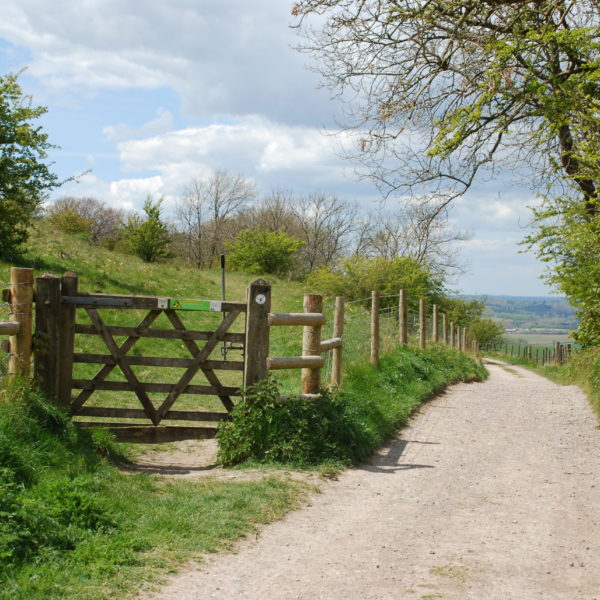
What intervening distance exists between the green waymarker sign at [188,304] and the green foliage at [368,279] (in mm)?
24116

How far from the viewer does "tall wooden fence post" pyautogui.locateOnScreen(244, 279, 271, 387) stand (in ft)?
27.1

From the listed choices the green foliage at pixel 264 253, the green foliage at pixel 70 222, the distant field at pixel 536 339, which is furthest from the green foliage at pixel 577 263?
the distant field at pixel 536 339

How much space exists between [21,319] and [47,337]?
55cm

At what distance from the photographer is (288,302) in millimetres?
27875

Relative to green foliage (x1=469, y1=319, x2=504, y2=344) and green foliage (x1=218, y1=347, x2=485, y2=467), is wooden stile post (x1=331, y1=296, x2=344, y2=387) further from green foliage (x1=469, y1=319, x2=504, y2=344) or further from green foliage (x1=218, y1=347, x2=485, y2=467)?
green foliage (x1=469, y1=319, x2=504, y2=344)

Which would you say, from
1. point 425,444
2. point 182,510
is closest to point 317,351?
point 425,444

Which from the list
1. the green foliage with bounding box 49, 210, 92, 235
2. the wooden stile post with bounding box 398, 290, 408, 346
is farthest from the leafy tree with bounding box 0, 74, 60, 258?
the green foliage with bounding box 49, 210, 92, 235

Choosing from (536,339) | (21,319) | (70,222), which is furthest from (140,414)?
(536,339)

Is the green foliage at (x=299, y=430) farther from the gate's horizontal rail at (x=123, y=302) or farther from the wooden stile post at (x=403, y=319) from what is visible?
the wooden stile post at (x=403, y=319)

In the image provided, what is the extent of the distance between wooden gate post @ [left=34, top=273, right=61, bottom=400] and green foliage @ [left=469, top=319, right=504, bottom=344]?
7474 cm

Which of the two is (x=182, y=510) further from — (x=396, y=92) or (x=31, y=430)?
(x=396, y=92)

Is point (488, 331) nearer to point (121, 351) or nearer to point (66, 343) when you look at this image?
point (121, 351)

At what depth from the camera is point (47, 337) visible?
8031 millimetres

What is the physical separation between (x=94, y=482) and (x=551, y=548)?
12.2 ft
